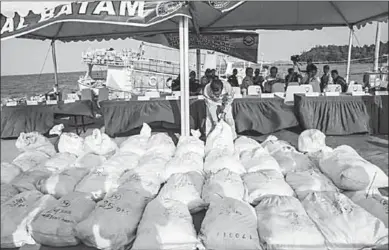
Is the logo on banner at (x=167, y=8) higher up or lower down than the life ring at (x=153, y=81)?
higher up

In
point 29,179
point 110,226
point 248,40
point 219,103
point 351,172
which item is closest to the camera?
point 110,226

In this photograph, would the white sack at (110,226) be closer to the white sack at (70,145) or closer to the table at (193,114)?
the white sack at (70,145)

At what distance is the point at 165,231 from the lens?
2.11 meters

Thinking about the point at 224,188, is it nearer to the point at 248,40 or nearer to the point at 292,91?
the point at 292,91

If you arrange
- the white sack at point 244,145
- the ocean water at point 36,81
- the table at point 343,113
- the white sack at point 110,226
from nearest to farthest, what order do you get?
the ocean water at point 36,81
the white sack at point 110,226
the white sack at point 244,145
the table at point 343,113

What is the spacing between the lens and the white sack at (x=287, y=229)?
2057 millimetres

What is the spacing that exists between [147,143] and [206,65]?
974cm

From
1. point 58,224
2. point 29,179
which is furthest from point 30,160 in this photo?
point 58,224

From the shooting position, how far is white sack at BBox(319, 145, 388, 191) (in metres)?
2.85

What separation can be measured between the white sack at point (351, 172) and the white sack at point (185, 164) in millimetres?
1252

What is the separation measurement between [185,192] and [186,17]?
2466 mm

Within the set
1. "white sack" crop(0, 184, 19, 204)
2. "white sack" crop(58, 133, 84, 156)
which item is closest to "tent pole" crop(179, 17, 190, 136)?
"white sack" crop(58, 133, 84, 156)

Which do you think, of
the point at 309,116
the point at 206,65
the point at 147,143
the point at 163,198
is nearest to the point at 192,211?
the point at 163,198

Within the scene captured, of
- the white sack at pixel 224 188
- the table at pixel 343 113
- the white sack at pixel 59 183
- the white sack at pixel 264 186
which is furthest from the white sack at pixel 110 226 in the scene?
the table at pixel 343 113
